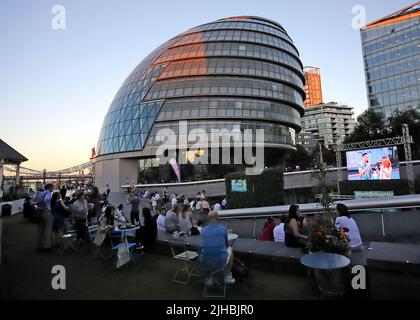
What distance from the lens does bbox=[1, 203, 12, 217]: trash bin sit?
17678 millimetres

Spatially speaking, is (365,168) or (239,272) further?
(365,168)

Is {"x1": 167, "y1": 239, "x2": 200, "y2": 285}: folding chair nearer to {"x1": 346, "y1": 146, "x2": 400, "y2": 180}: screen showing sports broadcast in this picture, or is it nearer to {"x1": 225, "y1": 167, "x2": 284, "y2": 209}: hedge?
{"x1": 225, "y1": 167, "x2": 284, "y2": 209}: hedge

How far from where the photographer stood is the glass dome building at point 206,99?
1816 inches

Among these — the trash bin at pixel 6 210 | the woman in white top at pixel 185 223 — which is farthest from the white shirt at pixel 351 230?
the trash bin at pixel 6 210

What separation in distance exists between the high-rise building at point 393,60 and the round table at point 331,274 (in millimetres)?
75975

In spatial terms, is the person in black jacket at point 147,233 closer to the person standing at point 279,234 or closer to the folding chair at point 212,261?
the folding chair at point 212,261

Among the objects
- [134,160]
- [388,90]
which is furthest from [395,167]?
[388,90]

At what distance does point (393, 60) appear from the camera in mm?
72625

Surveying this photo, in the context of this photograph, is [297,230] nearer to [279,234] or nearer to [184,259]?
[279,234]

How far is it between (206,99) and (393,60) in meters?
61.1

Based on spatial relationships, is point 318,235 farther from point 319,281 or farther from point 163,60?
point 163,60

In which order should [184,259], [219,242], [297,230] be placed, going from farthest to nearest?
1. [297,230]
2. [184,259]
3. [219,242]

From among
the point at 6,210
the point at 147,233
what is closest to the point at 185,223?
the point at 147,233
